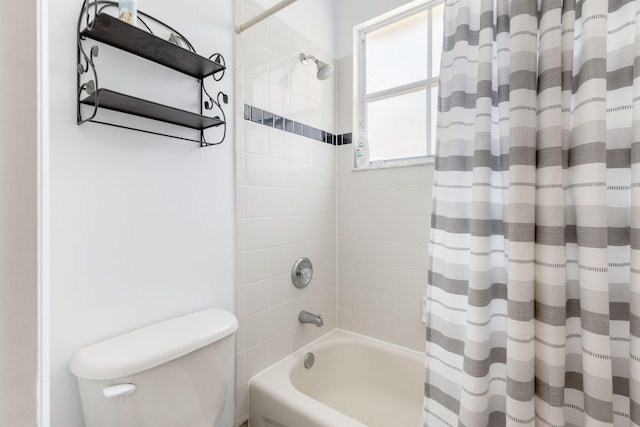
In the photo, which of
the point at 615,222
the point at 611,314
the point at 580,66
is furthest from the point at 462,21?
the point at 611,314

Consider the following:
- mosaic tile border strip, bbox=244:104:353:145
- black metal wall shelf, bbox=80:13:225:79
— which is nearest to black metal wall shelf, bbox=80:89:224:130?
black metal wall shelf, bbox=80:13:225:79

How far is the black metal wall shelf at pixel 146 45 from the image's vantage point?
2.57ft

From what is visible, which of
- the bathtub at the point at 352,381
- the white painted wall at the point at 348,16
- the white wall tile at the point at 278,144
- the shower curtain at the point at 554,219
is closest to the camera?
the shower curtain at the point at 554,219

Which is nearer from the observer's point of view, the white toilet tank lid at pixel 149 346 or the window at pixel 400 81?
the white toilet tank lid at pixel 149 346

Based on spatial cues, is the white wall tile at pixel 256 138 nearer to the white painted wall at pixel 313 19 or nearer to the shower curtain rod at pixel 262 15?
the shower curtain rod at pixel 262 15

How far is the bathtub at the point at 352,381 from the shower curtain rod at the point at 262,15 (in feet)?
5.12

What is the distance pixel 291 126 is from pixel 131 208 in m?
0.89

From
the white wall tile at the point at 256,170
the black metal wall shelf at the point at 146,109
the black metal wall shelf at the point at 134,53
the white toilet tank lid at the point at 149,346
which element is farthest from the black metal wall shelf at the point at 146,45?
the white toilet tank lid at the point at 149,346

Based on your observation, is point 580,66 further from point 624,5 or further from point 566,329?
point 566,329

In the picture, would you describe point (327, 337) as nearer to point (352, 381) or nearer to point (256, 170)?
point (352, 381)

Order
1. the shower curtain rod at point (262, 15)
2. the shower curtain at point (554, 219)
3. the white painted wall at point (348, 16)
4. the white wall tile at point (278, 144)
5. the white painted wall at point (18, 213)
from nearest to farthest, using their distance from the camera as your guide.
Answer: the white painted wall at point (18, 213), the shower curtain at point (554, 219), the shower curtain rod at point (262, 15), the white wall tile at point (278, 144), the white painted wall at point (348, 16)

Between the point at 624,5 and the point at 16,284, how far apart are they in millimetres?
1122

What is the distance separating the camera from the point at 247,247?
1323 mm

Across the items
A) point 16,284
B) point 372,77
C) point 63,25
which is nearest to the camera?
point 16,284
